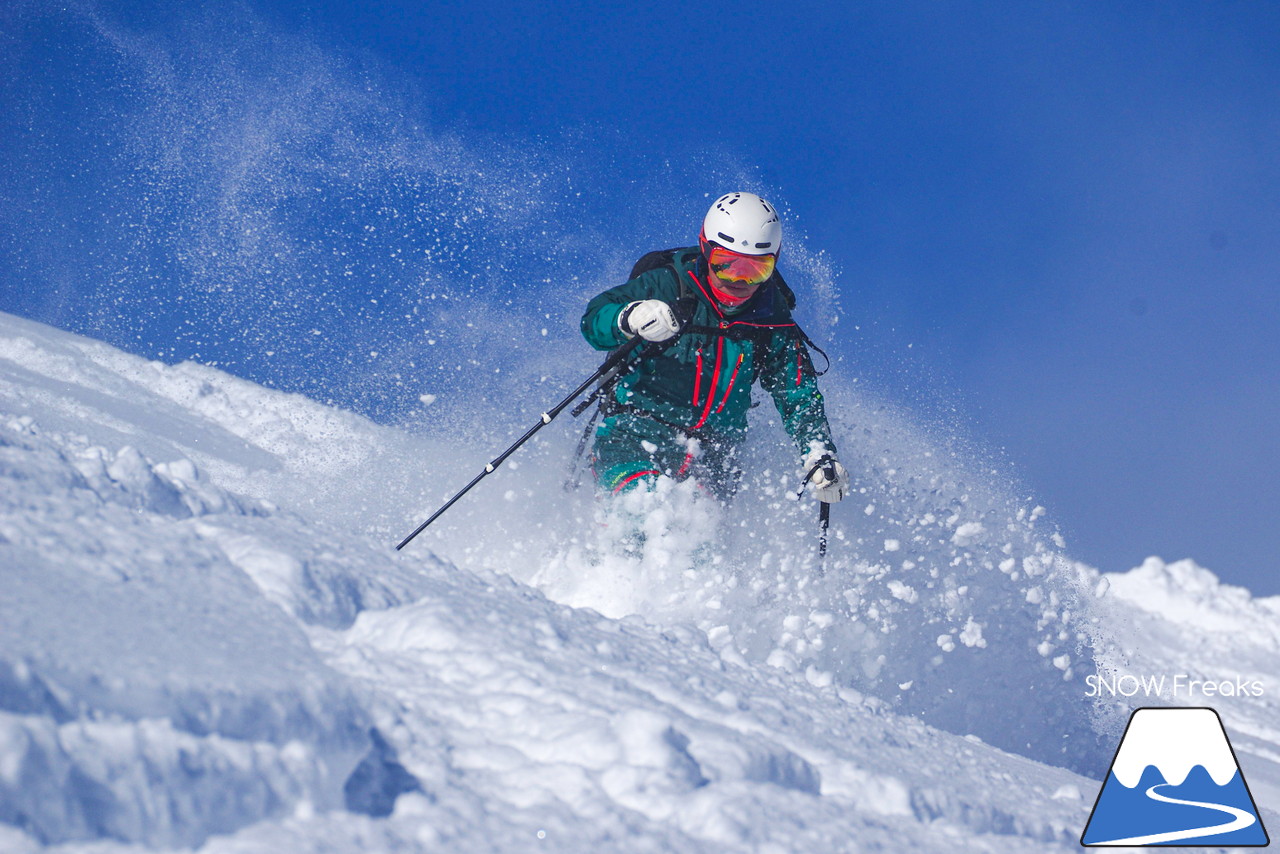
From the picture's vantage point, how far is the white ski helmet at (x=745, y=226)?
5.43 meters

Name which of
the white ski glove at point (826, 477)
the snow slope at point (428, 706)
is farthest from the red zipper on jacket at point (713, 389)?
the snow slope at point (428, 706)

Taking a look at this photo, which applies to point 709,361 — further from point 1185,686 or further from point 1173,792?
point 1185,686

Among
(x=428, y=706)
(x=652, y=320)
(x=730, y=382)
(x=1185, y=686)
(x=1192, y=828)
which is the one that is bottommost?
(x=428, y=706)

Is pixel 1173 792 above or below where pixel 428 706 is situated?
above

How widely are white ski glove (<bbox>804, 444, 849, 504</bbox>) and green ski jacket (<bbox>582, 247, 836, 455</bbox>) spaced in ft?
0.81

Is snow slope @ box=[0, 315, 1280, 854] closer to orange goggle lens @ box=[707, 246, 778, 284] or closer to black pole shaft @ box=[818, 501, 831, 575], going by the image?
black pole shaft @ box=[818, 501, 831, 575]

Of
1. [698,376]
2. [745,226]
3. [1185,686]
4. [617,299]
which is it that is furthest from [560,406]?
[1185,686]

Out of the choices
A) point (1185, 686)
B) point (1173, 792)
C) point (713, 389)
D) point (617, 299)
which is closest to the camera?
point (1173, 792)

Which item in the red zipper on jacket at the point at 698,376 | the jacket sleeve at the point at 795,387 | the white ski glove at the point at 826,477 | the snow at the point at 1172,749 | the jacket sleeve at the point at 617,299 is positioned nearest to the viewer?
the snow at the point at 1172,749

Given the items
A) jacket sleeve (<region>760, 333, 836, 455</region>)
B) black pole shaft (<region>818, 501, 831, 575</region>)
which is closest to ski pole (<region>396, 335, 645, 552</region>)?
jacket sleeve (<region>760, 333, 836, 455</region>)

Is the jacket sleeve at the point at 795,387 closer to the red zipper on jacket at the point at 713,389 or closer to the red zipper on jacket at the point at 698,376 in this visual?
the red zipper on jacket at the point at 713,389

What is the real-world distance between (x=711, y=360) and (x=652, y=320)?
68 centimetres

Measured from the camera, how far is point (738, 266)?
5402 millimetres

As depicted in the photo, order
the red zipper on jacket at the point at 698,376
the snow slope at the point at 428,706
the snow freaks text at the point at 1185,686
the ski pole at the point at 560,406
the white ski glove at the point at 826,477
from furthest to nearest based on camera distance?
the snow freaks text at the point at 1185,686 → the red zipper on jacket at the point at 698,376 → the white ski glove at the point at 826,477 → the ski pole at the point at 560,406 → the snow slope at the point at 428,706
